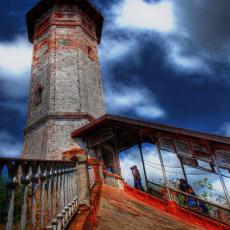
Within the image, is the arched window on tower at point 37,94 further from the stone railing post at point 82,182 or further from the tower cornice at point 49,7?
the stone railing post at point 82,182

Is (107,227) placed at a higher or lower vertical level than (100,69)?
lower

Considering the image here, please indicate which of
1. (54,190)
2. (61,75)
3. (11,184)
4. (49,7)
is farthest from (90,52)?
(11,184)

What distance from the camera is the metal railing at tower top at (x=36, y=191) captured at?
190 centimetres

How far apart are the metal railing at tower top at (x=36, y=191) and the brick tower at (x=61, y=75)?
862cm

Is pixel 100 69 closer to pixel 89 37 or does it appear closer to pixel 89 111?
pixel 89 37

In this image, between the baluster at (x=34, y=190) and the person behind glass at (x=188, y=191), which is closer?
the baluster at (x=34, y=190)

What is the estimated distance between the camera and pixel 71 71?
1468 cm

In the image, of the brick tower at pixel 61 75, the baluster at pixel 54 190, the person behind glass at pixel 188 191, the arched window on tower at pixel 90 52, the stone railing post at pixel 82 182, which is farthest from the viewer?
the arched window on tower at pixel 90 52

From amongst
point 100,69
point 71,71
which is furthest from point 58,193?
point 100,69


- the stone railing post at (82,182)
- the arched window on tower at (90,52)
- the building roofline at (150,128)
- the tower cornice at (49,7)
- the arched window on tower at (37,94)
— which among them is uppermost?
the tower cornice at (49,7)

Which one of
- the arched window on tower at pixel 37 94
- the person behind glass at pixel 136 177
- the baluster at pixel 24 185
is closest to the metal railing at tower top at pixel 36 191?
the baluster at pixel 24 185

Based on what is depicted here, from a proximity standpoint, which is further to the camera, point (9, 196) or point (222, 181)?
point (222, 181)

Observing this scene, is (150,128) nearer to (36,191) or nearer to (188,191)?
(188,191)

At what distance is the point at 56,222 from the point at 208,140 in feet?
21.4
